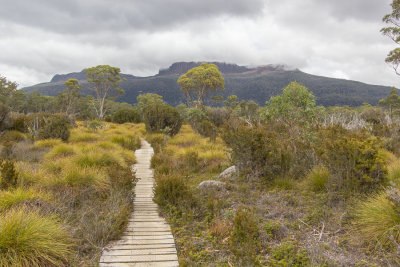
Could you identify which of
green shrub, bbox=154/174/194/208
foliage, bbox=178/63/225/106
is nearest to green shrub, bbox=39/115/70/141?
green shrub, bbox=154/174/194/208

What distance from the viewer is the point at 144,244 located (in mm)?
3859

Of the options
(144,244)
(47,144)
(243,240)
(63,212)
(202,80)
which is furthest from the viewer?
(202,80)

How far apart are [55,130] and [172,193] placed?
900 centimetres

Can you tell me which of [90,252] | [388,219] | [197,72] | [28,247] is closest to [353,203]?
[388,219]

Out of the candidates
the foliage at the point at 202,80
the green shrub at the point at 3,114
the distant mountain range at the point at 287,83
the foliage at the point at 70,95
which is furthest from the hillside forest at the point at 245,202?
the distant mountain range at the point at 287,83

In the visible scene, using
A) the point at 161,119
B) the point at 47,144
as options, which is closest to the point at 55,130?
the point at 47,144

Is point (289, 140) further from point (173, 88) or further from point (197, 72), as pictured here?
point (173, 88)

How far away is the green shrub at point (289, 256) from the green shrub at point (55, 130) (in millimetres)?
11298

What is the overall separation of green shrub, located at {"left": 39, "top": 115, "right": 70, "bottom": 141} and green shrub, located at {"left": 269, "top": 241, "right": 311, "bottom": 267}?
11.3 m

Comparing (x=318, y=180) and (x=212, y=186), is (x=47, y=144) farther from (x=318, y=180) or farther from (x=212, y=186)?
(x=318, y=180)

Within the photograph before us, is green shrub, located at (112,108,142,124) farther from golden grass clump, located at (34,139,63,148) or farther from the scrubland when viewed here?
the scrubland

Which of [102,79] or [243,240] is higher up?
[102,79]

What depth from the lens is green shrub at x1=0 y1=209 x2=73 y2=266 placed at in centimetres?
297

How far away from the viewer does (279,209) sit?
465 cm
